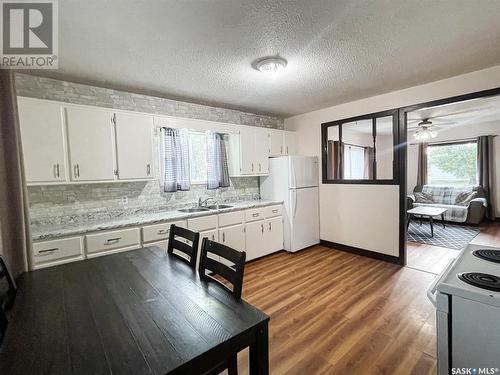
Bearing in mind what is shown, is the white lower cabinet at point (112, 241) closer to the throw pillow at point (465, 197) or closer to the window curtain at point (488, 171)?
the throw pillow at point (465, 197)

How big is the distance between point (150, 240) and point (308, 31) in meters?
2.52

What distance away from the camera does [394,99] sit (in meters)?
3.35

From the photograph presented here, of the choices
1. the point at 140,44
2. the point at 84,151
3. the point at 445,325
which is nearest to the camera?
the point at 445,325

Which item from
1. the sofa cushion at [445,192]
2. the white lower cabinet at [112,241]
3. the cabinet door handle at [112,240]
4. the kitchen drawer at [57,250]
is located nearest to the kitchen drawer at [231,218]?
the white lower cabinet at [112,241]

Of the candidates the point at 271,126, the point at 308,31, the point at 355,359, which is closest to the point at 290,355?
the point at 355,359

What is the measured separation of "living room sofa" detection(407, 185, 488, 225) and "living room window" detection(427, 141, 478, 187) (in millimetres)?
558

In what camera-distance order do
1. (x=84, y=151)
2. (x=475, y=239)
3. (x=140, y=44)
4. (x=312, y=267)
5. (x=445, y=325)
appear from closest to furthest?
(x=445, y=325) < (x=140, y=44) < (x=84, y=151) < (x=312, y=267) < (x=475, y=239)

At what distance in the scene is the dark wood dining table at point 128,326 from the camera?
0.77m

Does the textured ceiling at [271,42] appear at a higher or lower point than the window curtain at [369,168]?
higher

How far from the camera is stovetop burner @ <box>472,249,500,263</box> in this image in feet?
4.19

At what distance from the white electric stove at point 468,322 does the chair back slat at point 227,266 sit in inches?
34.9

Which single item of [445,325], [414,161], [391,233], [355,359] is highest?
[414,161]

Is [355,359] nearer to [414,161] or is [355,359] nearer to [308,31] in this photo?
[308,31]

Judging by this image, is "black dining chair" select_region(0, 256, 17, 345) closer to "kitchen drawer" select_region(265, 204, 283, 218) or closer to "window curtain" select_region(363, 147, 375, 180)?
"kitchen drawer" select_region(265, 204, 283, 218)
